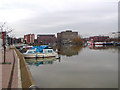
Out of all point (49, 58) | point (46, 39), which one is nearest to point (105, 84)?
point (49, 58)

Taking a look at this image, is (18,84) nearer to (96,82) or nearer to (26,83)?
(26,83)

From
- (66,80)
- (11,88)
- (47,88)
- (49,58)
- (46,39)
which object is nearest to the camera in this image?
(11,88)

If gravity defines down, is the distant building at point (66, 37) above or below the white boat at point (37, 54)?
above

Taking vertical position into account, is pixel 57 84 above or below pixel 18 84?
below

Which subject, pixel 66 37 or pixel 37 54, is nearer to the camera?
pixel 37 54

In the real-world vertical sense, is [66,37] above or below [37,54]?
Result: above

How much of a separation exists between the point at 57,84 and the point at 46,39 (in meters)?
149

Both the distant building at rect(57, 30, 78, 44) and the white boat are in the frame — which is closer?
the white boat

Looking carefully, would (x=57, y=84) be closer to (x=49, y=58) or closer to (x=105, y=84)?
(x=105, y=84)

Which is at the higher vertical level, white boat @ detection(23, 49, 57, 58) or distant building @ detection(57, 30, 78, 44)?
distant building @ detection(57, 30, 78, 44)

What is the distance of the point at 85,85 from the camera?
11.2 meters

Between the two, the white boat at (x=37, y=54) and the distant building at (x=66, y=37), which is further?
the distant building at (x=66, y=37)

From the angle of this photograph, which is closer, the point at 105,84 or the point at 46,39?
the point at 105,84

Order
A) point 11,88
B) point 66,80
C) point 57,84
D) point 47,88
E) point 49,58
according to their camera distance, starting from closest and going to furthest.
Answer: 1. point 11,88
2. point 47,88
3. point 57,84
4. point 66,80
5. point 49,58
